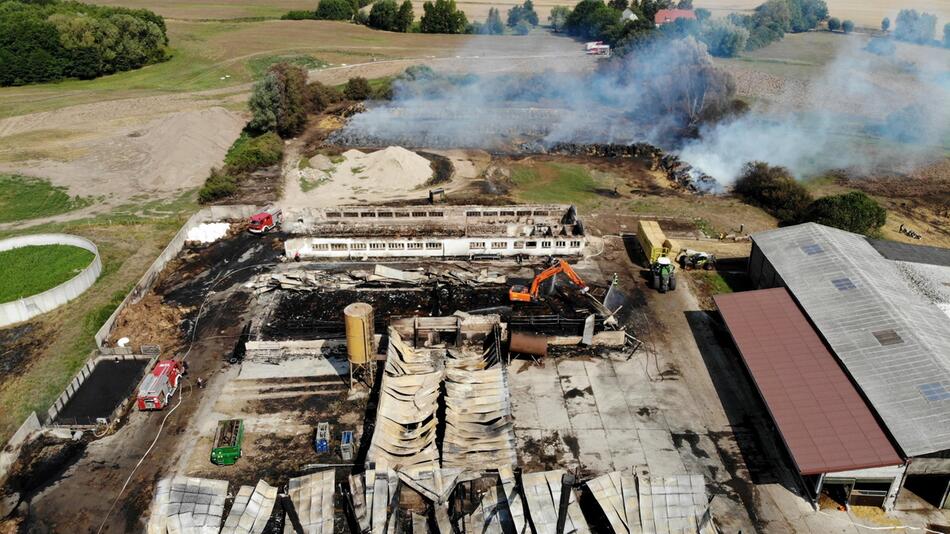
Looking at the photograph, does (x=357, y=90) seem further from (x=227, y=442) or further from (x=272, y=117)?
(x=227, y=442)

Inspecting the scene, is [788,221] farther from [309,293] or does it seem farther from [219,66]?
[219,66]

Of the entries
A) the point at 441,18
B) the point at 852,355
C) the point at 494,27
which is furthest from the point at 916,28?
the point at 852,355

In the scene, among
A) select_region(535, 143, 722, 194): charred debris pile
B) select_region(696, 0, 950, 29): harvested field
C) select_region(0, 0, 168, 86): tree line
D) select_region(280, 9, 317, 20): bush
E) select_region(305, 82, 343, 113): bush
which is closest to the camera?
select_region(535, 143, 722, 194): charred debris pile

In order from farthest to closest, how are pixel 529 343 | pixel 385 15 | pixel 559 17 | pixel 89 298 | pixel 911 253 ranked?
pixel 559 17
pixel 385 15
pixel 89 298
pixel 911 253
pixel 529 343

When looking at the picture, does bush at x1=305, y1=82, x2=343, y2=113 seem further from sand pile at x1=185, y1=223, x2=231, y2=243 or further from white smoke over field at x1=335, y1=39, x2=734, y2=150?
sand pile at x1=185, y1=223, x2=231, y2=243

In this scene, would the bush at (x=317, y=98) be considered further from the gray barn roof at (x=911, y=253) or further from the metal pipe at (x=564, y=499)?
the metal pipe at (x=564, y=499)

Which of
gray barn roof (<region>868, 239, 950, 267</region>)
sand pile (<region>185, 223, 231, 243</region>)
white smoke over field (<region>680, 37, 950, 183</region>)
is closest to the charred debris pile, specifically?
white smoke over field (<region>680, 37, 950, 183</region>)
